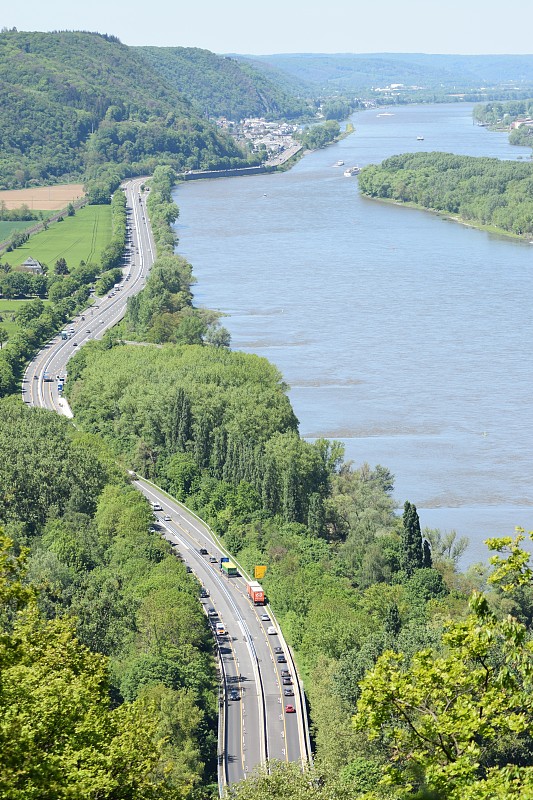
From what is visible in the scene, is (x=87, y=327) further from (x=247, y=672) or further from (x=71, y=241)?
(x=247, y=672)

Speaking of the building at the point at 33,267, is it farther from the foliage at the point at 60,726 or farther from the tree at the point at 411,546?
the foliage at the point at 60,726

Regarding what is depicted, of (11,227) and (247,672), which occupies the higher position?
(11,227)

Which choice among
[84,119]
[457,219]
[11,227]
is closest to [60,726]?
[11,227]

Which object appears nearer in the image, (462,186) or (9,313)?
(9,313)

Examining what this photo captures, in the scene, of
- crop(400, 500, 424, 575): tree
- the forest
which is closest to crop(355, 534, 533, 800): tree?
crop(400, 500, 424, 575): tree

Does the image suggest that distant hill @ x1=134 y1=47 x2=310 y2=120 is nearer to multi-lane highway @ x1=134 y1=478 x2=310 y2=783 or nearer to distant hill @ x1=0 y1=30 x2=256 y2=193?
distant hill @ x1=0 y1=30 x2=256 y2=193

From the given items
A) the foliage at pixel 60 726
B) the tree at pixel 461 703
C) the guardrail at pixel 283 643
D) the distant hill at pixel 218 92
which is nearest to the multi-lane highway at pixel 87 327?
the guardrail at pixel 283 643
